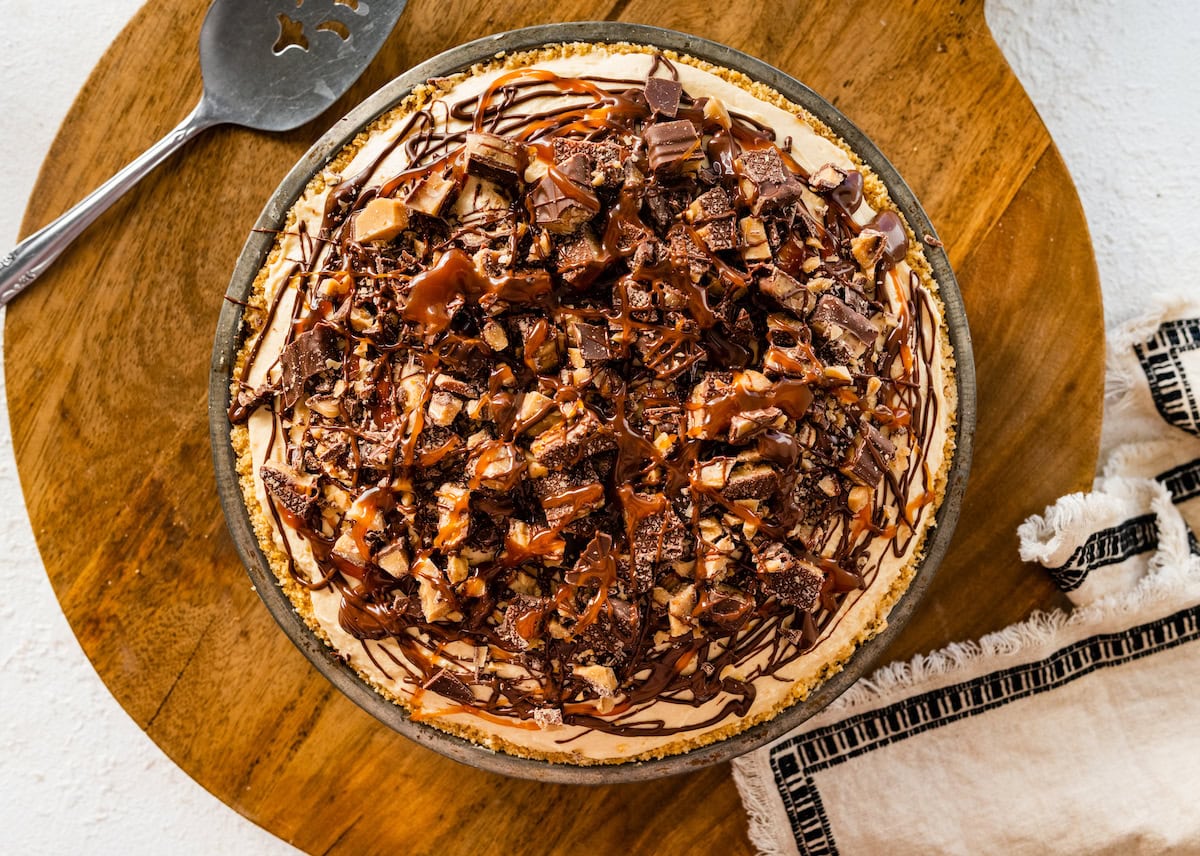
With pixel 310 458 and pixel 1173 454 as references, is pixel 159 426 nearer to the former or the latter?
pixel 310 458

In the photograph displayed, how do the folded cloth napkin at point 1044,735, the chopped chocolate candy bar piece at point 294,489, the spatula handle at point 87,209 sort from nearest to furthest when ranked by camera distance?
the chopped chocolate candy bar piece at point 294,489
the spatula handle at point 87,209
the folded cloth napkin at point 1044,735

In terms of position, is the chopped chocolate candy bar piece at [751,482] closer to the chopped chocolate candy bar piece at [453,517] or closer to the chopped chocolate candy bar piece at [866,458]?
the chopped chocolate candy bar piece at [866,458]

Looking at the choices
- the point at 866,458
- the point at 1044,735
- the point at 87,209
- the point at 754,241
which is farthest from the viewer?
the point at 1044,735

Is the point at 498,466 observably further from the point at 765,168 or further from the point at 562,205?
the point at 765,168

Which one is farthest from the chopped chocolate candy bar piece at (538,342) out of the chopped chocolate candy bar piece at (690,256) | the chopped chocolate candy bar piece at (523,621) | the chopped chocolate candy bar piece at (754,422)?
the chopped chocolate candy bar piece at (523,621)

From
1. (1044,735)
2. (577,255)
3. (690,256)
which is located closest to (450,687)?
(577,255)

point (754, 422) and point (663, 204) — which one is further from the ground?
point (663, 204)
